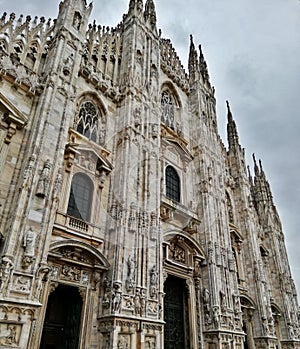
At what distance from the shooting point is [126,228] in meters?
11.6

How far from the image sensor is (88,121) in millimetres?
13789

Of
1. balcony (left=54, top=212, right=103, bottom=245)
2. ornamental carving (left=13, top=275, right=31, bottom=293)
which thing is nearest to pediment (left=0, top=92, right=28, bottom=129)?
balcony (left=54, top=212, right=103, bottom=245)

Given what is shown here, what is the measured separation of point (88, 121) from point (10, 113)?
4183 mm

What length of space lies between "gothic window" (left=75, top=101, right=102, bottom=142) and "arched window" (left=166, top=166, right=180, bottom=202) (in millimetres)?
4809

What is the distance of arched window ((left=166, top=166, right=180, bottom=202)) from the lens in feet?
53.8

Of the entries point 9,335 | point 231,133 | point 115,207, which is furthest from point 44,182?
point 231,133

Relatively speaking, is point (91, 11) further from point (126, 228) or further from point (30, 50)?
point (126, 228)

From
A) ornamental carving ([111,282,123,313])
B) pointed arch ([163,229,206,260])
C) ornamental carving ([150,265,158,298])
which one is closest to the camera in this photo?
ornamental carving ([111,282,123,313])

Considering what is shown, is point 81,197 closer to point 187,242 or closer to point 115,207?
point 115,207

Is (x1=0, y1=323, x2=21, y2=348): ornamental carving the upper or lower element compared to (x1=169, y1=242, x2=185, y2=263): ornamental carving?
lower

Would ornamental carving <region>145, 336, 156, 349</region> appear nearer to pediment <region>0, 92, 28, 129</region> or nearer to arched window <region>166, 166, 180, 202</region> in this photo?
arched window <region>166, 166, 180, 202</region>

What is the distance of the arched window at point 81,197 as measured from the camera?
448 inches

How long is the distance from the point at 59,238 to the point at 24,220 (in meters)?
1.66

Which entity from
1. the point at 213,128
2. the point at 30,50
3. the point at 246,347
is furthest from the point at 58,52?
the point at 246,347
